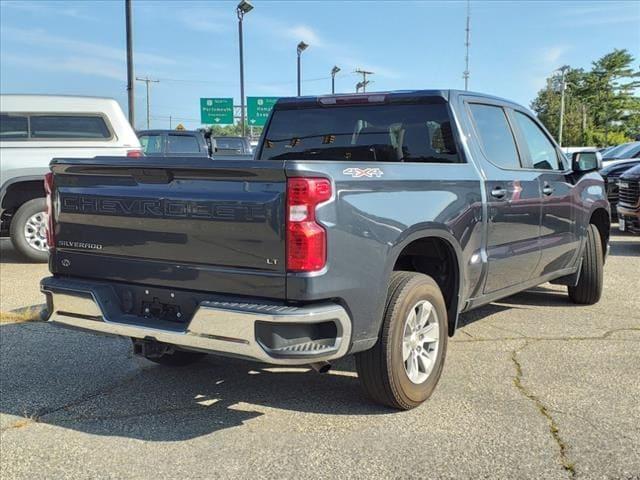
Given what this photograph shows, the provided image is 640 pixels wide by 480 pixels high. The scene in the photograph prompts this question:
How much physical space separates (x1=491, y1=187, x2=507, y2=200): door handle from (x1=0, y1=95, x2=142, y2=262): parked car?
549 centimetres

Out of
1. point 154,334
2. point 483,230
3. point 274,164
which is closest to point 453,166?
point 483,230

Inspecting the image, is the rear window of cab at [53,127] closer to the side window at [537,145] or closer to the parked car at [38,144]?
the parked car at [38,144]

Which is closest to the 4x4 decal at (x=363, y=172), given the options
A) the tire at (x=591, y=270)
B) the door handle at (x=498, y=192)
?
the door handle at (x=498, y=192)

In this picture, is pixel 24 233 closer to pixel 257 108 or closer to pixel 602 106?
pixel 257 108


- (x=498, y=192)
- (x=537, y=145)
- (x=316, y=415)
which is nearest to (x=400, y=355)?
(x=316, y=415)

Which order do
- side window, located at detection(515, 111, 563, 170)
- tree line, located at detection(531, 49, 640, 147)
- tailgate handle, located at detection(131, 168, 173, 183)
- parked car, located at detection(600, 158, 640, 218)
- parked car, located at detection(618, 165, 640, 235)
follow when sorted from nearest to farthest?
tailgate handle, located at detection(131, 168, 173, 183)
side window, located at detection(515, 111, 563, 170)
parked car, located at detection(618, 165, 640, 235)
parked car, located at detection(600, 158, 640, 218)
tree line, located at detection(531, 49, 640, 147)

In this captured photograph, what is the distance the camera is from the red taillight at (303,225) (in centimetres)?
307

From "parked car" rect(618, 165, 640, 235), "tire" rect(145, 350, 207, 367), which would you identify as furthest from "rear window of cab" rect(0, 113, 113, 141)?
"parked car" rect(618, 165, 640, 235)

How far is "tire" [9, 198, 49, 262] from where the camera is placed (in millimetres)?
8734

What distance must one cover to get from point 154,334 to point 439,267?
6.56 feet

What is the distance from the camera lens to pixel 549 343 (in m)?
5.23

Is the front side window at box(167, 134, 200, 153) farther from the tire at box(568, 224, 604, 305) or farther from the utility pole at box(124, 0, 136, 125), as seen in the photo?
the tire at box(568, 224, 604, 305)

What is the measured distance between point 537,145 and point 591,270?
156cm

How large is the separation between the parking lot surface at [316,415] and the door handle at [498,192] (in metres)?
1.23
